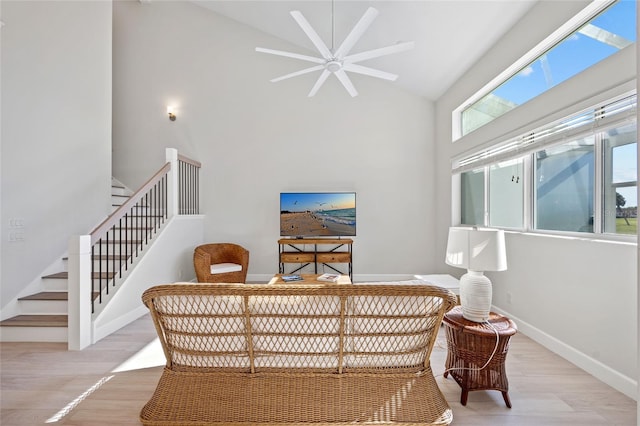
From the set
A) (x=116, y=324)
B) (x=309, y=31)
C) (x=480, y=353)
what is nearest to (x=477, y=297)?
(x=480, y=353)

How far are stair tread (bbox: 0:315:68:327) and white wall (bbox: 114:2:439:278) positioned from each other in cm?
248

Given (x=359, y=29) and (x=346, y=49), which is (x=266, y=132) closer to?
(x=346, y=49)

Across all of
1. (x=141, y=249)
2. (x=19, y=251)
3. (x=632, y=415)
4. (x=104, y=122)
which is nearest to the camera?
(x=632, y=415)

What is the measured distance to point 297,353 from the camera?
61.0 inches

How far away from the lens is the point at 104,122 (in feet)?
13.6

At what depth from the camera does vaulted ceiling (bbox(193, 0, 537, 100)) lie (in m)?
3.03

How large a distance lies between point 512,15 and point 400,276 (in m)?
3.79

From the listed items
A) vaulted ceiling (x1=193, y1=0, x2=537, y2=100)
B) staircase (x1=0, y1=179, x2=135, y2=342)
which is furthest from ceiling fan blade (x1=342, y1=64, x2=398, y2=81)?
staircase (x1=0, y1=179, x2=135, y2=342)

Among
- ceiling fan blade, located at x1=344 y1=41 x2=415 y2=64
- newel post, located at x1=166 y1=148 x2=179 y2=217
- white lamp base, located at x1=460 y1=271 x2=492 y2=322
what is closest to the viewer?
white lamp base, located at x1=460 y1=271 x2=492 y2=322

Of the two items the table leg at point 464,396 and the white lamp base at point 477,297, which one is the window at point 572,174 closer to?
the white lamp base at point 477,297

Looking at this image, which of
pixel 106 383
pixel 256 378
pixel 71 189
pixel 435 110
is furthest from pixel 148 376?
pixel 435 110

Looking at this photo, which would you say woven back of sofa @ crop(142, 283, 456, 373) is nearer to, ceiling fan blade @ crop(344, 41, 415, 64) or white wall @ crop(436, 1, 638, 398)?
white wall @ crop(436, 1, 638, 398)

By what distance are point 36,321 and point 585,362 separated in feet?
15.7

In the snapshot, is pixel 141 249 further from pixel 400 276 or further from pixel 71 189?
pixel 400 276
